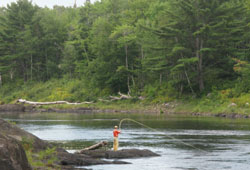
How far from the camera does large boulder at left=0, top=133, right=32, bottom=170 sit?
11.1 metres

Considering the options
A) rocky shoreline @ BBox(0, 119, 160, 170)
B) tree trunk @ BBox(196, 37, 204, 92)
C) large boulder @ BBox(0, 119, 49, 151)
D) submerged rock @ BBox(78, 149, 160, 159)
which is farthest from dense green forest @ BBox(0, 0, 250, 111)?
large boulder @ BBox(0, 119, 49, 151)

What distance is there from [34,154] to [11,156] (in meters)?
5.24

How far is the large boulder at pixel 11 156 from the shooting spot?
1113 centimetres

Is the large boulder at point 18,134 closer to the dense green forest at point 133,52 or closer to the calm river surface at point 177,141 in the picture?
the calm river surface at point 177,141

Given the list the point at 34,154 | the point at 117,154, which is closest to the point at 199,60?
the point at 117,154

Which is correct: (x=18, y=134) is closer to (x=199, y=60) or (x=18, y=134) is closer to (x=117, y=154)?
(x=117, y=154)

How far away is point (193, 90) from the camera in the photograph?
51.7 meters

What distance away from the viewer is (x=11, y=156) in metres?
11.4

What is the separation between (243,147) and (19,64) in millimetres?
60322

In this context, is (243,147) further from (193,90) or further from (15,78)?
(15,78)

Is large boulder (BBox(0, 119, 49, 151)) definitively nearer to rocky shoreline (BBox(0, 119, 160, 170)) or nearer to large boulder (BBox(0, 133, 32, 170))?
rocky shoreline (BBox(0, 119, 160, 170))

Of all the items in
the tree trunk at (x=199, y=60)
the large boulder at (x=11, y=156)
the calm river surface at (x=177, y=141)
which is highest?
the tree trunk at (x=199, y=60)

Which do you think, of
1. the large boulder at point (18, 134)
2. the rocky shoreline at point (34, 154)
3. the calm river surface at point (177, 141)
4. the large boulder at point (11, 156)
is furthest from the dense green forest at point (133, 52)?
the large boulder at point (11, 156)

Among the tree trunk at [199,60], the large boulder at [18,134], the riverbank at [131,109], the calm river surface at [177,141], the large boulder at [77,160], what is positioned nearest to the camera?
the large boulder at [18,134]
